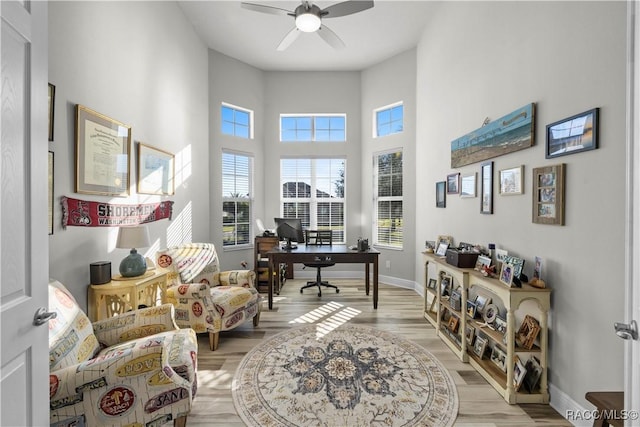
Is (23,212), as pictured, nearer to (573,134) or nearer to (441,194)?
(573,134)

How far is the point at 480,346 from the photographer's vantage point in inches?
95.4

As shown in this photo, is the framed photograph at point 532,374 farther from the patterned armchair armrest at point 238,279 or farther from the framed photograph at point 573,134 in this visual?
the patterned armchair armrest at point 238,279

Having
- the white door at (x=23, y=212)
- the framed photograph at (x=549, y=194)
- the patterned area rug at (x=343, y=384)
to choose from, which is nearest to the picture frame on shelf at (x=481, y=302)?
the patterned area rug at (x=343, y=384)

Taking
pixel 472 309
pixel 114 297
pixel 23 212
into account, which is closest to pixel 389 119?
pixel 472 309

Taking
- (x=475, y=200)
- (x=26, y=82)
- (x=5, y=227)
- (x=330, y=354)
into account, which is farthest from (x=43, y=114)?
(x=475, y=200)

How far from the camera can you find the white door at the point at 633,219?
1029mm

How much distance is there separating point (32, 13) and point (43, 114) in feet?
1.25

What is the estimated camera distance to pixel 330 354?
261 centimetres

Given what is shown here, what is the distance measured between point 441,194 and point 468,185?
0.68 metres

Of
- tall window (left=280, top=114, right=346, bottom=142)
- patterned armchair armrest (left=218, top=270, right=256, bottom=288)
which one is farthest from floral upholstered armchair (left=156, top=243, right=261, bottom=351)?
tall window (left=280, top=114, right=346, bottom=142)

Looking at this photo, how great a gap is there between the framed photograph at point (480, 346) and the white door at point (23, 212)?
284 centimetres

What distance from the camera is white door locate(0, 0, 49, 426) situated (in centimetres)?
97

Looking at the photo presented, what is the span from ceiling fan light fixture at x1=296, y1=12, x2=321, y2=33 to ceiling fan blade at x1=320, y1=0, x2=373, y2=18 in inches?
3.6

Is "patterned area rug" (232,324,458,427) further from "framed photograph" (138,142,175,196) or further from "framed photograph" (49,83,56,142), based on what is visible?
"framed photograph" (49,83,56,142)
